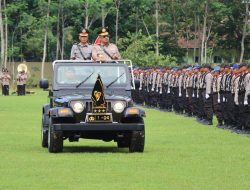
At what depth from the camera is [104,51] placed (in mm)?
24250

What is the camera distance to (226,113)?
3244cm

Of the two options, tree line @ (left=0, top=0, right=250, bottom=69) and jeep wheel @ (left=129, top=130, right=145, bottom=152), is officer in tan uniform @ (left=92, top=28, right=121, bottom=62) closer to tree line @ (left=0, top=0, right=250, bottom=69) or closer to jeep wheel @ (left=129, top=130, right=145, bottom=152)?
jeep wheel @ (left=129, top=130, right=145, bottom=152)

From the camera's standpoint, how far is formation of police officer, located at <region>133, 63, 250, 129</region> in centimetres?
3008

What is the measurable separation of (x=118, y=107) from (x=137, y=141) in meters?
0.78

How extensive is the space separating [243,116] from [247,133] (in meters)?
0.82

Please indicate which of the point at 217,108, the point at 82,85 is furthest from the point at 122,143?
the point at 217,108

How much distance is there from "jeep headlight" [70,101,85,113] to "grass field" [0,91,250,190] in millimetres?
863

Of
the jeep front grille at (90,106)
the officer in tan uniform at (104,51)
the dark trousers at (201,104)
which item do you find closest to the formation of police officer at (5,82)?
the dark trousers at (201,104)

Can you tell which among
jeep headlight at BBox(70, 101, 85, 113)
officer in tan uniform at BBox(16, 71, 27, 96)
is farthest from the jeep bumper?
officer in tan uniform at BBox(16, 71, 27, 96)

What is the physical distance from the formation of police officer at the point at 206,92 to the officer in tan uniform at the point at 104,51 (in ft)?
18.3

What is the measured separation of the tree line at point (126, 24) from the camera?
316ft

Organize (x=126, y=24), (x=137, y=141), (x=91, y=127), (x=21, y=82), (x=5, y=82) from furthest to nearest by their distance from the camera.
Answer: (x=126, y=24)
(x=5, y=82)
(x=21, y=82)
(x=137, y=141)
(x=91, y=127)

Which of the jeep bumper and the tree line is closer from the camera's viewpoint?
the jeep bumper

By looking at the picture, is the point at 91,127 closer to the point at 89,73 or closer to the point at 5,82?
the point at 89,73
